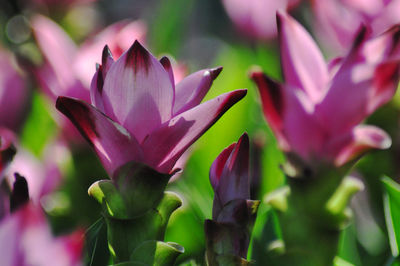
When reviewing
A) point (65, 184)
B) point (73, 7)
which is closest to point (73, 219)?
point (65, 184)

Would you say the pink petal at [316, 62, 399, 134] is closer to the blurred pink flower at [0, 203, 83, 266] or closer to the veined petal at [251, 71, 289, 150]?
the veined petal at [251, 71, 289, 150]

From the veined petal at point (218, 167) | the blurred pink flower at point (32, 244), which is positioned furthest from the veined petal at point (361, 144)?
the blurred pink flower at point (32, 244)

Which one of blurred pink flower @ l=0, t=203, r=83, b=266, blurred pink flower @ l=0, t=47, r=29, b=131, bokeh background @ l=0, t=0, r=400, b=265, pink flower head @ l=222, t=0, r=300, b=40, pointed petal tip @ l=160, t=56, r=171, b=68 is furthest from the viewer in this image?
pink flower head @ l=222, t=0, r=300, b=40

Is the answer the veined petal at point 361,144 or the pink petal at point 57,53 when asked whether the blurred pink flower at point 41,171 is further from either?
the veined petal at point 361,144

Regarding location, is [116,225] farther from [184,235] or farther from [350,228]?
[350,228]

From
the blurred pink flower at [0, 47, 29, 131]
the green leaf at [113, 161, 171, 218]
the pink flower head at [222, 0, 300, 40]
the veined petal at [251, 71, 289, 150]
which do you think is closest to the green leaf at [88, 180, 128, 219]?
the green leaf at [113, 161, 171, 218]

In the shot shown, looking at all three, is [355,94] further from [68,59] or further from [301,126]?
[68,59]

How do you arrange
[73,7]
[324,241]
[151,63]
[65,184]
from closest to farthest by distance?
1. [151,63]
2. [324,241]
3. [65,184]
4. [73,7]
